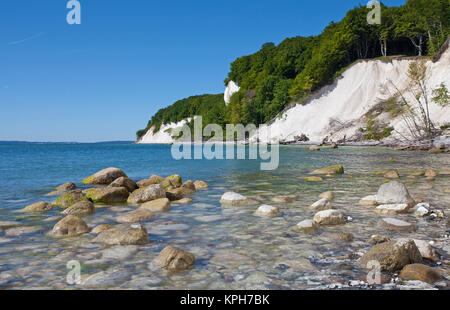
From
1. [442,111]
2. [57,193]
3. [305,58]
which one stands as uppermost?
[305,58]

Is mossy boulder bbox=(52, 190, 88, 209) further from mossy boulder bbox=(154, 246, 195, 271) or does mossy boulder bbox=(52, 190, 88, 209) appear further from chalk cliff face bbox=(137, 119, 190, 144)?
chalk cliff face bbox=(137, 119, 190, 144)

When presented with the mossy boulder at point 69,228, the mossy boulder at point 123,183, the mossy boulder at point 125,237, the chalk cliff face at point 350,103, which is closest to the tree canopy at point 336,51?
the chalk cliff face at point 350,103

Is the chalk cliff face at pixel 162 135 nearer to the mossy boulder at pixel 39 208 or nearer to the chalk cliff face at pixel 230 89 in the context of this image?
the chalk cliff face at pixel 230 89

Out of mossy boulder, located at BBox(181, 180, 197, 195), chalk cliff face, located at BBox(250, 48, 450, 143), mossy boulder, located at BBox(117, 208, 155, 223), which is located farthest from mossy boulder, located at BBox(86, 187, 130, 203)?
chalk cliff face, located at BBox(250, 48, 450, 143)

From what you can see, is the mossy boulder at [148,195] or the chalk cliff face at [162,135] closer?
the mossy boulder at [148,195]

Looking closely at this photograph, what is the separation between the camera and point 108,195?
10.6 metres

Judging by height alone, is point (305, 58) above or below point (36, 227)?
above

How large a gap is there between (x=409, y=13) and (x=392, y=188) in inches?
2536

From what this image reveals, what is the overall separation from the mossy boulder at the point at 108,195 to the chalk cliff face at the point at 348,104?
44067 millimetres

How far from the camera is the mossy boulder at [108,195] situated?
1051 cm

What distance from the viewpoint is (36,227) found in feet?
24.2

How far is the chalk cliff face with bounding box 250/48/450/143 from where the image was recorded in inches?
2050
